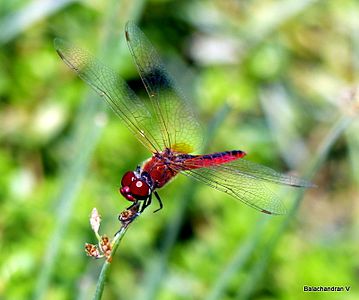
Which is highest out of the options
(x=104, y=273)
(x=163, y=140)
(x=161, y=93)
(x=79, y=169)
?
(x=161, y=93)

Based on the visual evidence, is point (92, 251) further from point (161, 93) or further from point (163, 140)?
point (161, 93)

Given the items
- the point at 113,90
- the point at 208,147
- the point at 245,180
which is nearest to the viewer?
the point at 245,180

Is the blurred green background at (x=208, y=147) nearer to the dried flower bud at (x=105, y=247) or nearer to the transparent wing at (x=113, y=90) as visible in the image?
the transparent wing at (x=113, y=90)

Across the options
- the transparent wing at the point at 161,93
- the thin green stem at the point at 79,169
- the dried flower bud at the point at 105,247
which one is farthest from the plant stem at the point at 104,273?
the transparent wing at the point at 161,93

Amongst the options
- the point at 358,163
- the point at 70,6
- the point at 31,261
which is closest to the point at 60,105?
the point at 70,6

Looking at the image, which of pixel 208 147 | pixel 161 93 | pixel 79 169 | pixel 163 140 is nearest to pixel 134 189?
pixel 79 169

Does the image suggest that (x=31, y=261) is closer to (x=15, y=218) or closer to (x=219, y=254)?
(x=15, y=218)

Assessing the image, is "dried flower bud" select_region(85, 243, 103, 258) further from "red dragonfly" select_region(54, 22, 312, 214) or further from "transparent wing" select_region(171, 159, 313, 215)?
"transparent wing" select_region(171, 159, 313, 215)
